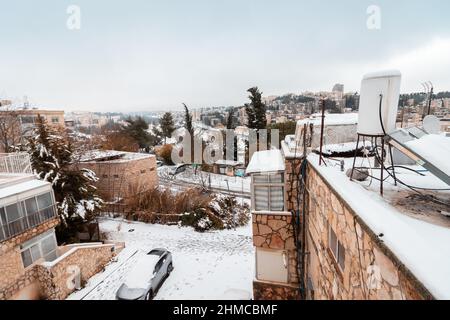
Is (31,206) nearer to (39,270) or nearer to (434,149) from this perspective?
(39,270)

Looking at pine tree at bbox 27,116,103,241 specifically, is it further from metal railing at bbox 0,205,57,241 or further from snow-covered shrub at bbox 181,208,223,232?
snow-covered shrub at bbox 181,208,223,232

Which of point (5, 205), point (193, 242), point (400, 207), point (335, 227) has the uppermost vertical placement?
point (400, 207)

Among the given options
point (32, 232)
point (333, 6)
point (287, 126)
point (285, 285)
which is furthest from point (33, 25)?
point (287, 126)

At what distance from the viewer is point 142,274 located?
9156 mm

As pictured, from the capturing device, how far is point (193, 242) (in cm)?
1372

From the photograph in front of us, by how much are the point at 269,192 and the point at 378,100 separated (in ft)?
15.2

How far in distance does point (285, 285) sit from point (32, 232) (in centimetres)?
967

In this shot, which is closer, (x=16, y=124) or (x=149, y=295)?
(x=149, y=295)

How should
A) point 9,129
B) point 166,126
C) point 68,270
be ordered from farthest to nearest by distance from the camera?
point 166,126
point 9,129
point 68,270

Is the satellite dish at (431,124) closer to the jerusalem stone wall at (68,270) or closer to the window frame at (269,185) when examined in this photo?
the window frame at (269,185)

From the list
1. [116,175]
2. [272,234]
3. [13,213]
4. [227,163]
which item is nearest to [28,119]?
[116,175]

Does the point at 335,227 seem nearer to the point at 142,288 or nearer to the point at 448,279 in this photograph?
the point at 448,279

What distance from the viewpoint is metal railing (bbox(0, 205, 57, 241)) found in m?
8.33

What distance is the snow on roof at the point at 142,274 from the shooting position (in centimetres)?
870
